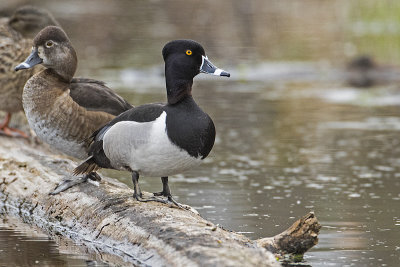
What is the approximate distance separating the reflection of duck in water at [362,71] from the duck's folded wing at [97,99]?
33.4 ft

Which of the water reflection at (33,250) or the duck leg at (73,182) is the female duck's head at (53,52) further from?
the water reflection at (33,250)

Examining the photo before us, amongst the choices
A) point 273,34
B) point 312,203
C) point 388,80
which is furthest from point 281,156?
point 273,34

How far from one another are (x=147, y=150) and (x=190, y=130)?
0.36 m

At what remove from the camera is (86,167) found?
7715mm

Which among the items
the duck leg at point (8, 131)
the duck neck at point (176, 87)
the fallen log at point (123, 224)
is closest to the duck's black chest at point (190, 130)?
the duck neck at point (176, 87)

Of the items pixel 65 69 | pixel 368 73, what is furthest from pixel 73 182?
pixel 368 73

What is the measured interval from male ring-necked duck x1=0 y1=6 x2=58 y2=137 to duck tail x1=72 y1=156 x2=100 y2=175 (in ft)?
7.34

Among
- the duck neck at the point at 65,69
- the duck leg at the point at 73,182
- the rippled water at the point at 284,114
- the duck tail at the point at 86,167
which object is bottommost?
the rippled water at the point at 284,114

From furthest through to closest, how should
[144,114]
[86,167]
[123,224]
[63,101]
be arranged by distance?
[63,101] < [86,167] < [144,114] < [123,224]

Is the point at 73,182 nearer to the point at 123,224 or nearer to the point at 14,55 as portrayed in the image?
the point at 123,224

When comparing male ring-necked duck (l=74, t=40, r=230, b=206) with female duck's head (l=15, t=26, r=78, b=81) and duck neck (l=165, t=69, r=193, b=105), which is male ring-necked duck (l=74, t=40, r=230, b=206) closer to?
duck neck (l=165, t=69, r=193, b=105)

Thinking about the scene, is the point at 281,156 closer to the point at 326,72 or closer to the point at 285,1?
the point at 326,72

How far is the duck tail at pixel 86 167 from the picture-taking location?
25.1 feet

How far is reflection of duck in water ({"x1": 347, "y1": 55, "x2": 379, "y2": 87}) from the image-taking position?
18017 millimetres
